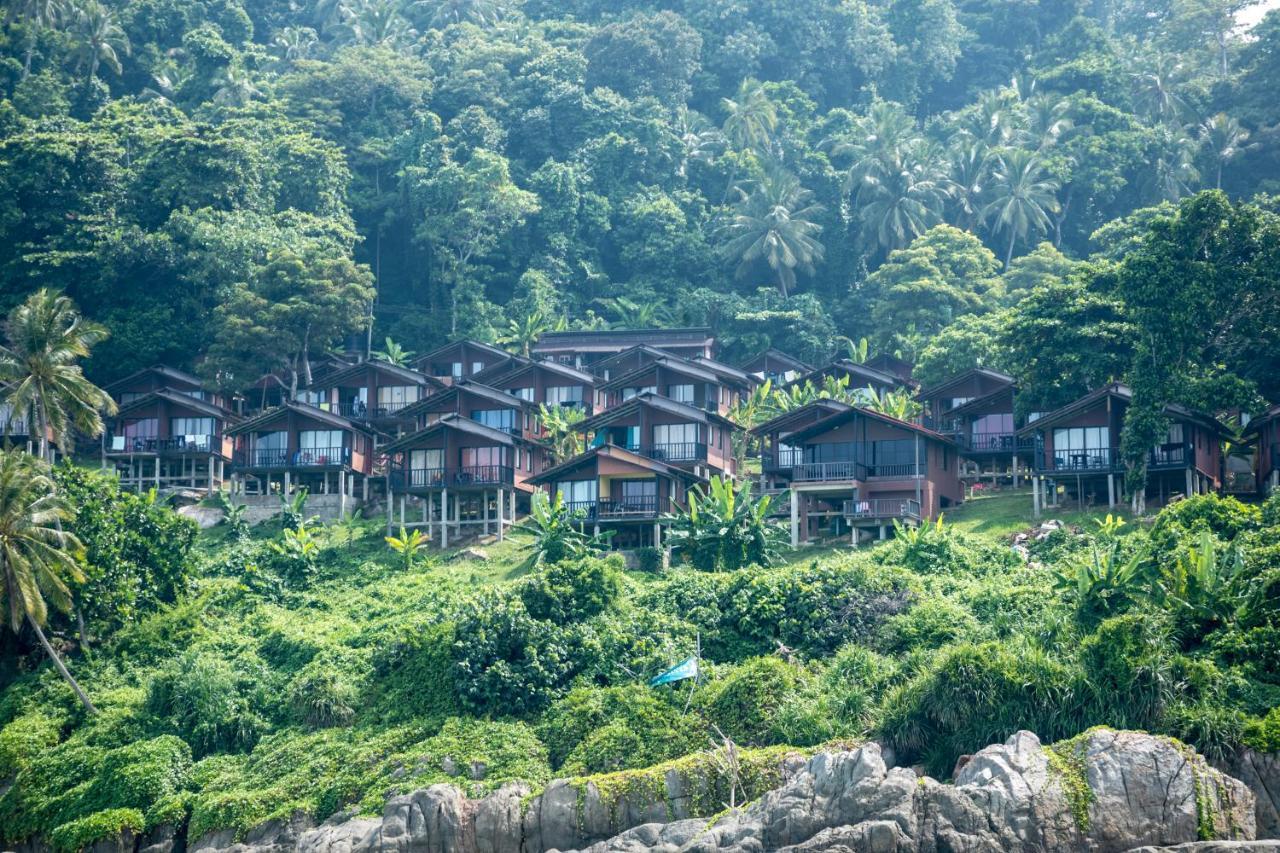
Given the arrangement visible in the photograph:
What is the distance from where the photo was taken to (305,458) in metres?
72.7

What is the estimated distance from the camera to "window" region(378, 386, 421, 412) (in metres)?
81.3

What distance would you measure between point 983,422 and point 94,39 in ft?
212

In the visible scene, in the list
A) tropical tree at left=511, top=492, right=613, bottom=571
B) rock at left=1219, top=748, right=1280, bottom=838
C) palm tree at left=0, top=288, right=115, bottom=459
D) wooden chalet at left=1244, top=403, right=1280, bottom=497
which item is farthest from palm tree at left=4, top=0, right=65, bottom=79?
rock at left=1219, top=748, right=1280, bottom=838

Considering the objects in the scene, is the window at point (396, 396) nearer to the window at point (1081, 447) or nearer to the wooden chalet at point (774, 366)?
the wooden chalet at point (774, 366)

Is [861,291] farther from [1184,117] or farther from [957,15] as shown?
[957,15]

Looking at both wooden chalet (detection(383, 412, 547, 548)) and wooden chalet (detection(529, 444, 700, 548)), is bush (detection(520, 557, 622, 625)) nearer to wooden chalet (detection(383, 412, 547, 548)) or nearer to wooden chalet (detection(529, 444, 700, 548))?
wooden chalet (detection(529, 444, 700, 548))

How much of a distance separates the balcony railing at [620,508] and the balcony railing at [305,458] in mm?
12728

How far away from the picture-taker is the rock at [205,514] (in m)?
Answer: 70.2

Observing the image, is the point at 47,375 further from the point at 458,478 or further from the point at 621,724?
the point at 621,724

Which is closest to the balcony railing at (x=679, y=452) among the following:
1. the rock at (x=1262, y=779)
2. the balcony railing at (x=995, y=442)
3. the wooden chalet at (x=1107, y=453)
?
the balcony railing at (x=995, y=442)

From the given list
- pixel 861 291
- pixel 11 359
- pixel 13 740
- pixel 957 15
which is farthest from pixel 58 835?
pixel 957 15

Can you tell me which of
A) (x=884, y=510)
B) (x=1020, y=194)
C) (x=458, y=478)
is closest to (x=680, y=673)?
(x=884, y=510)

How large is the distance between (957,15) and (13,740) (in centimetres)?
9547

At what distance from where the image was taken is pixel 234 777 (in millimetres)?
49719
